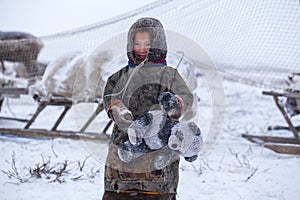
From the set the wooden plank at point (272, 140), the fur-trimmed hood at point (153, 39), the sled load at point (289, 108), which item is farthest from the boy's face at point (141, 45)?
the wooden plank at point (272, 140)

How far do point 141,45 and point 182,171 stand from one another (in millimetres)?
2032

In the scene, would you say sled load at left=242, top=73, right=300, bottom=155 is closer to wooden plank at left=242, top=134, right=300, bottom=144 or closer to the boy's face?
wooden plank at left=242, top=134, right=300, bottom=144

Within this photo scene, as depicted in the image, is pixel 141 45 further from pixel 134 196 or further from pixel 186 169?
pixel 186 169

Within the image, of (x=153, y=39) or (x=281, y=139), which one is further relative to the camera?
(x=281, y=139)

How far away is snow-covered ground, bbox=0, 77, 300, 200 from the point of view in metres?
2.87

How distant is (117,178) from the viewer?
189 cm

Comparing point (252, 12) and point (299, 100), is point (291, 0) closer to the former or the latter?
point (252, 12)

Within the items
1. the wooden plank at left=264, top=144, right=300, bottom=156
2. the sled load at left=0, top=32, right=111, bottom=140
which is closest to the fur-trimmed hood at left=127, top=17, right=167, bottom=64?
the sled load at left=0, top=32, right=111, bottom=140

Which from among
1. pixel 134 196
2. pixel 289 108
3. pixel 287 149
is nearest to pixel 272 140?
pixel 289 108

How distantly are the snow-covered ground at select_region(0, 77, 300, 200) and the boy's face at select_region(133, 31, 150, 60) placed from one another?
53.9 inches

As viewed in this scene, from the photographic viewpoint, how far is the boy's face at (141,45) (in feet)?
6.49

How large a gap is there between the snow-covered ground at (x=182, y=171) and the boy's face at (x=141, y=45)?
1.37 metres

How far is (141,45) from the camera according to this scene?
198 cm

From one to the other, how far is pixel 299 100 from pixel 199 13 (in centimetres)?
212
